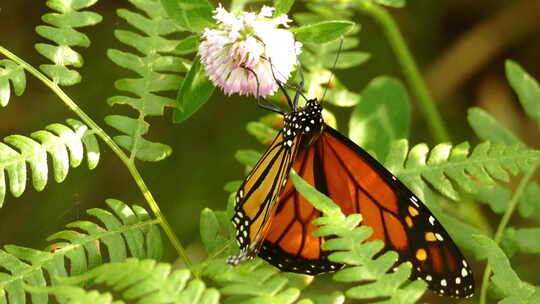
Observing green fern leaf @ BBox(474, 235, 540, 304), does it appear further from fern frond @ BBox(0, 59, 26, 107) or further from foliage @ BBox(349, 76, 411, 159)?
fern frond @ BBox(0, 59, 26, 107)

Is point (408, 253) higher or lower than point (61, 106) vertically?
lower

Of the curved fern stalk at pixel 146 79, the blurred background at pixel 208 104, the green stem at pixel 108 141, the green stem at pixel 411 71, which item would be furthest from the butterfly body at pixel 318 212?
the blurred background at pixel 208 104

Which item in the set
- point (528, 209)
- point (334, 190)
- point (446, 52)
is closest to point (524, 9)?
point (446, 52)

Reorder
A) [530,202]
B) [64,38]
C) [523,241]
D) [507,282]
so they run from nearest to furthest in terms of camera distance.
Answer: [507,282], [64,38], [523,241], [530,202]

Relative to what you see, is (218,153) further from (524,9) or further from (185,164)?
(524,9)

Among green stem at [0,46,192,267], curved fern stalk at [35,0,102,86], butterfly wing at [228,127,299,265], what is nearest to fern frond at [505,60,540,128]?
butterfly wing at [228,127,299,265]

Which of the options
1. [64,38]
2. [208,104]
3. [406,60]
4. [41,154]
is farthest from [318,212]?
[208,104]

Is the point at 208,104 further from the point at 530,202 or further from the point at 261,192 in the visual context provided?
the point at 530,202
